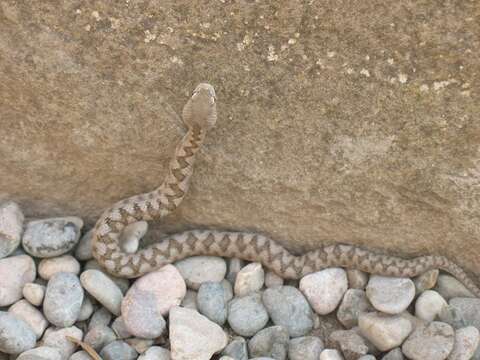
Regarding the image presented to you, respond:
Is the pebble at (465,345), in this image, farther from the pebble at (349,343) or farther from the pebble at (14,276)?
the pebble at (14,276)

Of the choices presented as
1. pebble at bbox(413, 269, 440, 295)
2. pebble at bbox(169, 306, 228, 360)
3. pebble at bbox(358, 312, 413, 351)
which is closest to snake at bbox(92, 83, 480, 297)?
pebble at bbox(413, 269, 440, 295)

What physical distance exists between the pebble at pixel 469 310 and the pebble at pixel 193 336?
4.85ft

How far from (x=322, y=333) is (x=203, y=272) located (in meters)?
0.86

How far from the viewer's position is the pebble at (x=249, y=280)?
13.8 ft

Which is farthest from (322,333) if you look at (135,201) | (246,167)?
(135,201)

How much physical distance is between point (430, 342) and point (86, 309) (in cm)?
209

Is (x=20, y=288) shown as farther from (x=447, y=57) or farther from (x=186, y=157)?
Result: (x=447, y=57)

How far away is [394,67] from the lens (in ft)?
12.0

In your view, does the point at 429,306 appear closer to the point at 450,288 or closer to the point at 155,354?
the point at 450,288

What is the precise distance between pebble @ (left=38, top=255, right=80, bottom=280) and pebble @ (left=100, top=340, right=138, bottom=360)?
0.57m

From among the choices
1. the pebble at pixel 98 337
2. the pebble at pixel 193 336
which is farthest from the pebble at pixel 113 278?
the pebble at pixel 193 336

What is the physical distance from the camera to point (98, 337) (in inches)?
152

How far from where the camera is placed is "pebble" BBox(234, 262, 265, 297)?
4.20 meters

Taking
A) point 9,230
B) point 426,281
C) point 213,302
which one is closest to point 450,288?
point 426,281
